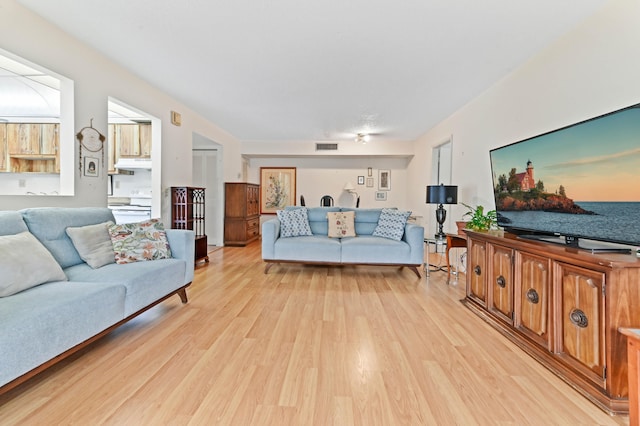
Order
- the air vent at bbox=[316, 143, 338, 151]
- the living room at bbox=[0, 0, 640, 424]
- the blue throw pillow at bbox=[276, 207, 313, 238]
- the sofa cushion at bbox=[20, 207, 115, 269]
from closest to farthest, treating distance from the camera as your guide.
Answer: the living room at bbox=[0, 0, 640, 424] < the sofa cushion at bbox=[20, 207, 115, 269] < the blue throw pillow at bbox=[276, 207, 313, 238] < the air vent at bbox=[316, 143, 338, 151]

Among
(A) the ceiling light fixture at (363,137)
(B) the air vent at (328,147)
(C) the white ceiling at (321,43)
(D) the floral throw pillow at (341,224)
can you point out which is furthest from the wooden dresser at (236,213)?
(A) the ceiling light fixture at (363,137)

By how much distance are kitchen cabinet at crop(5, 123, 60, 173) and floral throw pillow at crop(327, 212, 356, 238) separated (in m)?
3.92

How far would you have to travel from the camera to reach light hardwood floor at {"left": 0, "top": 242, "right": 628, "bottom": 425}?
1.35 metres

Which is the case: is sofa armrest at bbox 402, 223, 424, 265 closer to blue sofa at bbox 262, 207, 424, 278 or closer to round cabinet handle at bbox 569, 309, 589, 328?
blue sofa at bbox 262, 207, 424, 278

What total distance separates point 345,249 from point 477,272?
1.60 metres

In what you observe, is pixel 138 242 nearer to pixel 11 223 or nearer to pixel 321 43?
pixel 11 223

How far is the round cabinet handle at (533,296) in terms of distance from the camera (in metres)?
1.90

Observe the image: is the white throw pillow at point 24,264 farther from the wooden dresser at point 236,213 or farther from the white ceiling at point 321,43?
the wooden dresser at point 236,213

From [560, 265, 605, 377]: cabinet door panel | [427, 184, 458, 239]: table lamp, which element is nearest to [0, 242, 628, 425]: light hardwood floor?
[560, 265, 605, 377]: cabinet door panel

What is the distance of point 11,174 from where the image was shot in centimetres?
389

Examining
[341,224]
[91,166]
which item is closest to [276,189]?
[341,224]

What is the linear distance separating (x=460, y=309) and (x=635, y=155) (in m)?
1.75

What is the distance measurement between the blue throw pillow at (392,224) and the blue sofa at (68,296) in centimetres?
258

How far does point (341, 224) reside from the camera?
4.27 meters
